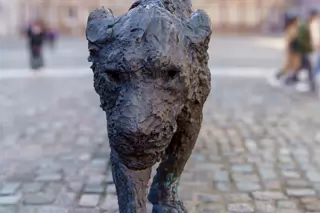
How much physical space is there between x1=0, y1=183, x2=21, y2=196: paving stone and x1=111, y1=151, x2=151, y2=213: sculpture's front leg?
2017mm

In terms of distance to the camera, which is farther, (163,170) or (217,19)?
(217,19)

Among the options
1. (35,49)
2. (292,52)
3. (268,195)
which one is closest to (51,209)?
(268,195)

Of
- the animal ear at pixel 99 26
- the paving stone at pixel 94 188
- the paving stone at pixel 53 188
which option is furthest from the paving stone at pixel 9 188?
the animal ear at pixel 99 26

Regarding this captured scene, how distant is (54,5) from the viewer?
148ft

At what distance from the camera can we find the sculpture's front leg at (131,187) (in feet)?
10.5

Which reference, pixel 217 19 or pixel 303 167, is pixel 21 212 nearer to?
pixel 303 167

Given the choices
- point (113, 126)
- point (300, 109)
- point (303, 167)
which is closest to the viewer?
point (113, 126)

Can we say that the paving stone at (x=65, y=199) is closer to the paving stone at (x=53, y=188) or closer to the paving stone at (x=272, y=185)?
the paving stone at (x=53, y=188)

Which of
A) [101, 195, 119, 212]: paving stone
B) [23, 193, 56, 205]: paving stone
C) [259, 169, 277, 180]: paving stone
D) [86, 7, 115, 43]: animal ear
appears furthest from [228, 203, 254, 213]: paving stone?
[86, 7, 115, 43]: animal ear

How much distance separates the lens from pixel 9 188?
505 cm

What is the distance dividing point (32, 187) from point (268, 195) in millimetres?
2245

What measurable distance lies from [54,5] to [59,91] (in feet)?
115

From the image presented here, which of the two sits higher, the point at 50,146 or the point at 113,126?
the point at 113,126

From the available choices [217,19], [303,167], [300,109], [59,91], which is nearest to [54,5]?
[217,19]
